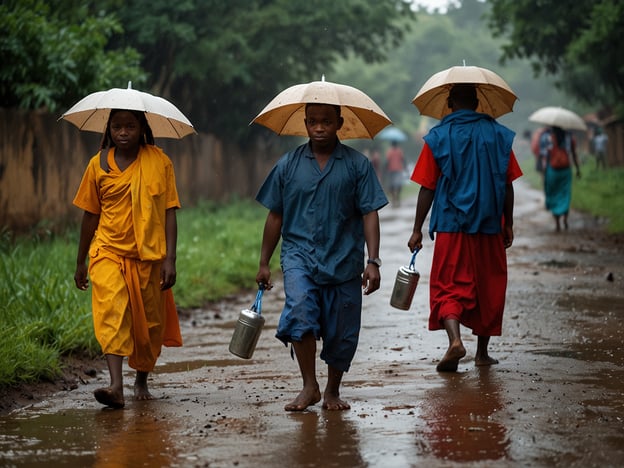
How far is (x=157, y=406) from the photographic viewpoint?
21.5 feet

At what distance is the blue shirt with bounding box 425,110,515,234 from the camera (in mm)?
7492

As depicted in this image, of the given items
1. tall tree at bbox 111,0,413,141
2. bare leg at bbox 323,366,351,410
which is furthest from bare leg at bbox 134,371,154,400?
tall tree at bbox 111,0,413,141

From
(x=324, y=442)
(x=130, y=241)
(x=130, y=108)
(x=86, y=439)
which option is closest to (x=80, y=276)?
(x=130, y=241)

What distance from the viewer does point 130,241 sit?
6.75 meters

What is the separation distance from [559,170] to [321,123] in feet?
41.2

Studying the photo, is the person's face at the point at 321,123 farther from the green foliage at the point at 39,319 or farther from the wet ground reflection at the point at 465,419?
the green foliage at the point at 39,319

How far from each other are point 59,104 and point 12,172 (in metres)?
1.36

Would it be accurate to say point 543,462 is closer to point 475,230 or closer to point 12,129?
point 475,230

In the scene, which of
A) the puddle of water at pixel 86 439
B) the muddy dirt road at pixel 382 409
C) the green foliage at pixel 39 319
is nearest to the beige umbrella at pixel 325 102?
the muddy dirt road at pixel 382 409

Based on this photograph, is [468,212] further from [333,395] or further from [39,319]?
[39,319]

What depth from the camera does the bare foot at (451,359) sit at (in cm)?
712

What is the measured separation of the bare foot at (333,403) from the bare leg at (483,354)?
1.58m

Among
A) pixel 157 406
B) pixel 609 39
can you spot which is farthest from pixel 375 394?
pixel 609 39

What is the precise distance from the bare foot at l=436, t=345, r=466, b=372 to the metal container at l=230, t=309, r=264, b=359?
56.2 inches
